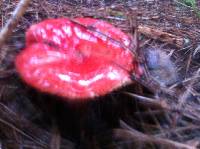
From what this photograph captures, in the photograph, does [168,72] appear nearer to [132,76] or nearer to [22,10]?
[132,76]

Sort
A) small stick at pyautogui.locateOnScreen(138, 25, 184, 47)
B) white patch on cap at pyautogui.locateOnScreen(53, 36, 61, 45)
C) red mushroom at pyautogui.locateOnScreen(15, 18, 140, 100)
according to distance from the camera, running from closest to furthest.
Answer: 1. red mushroom at pyautogui.locateOnScreen(15, 18, 140, 100)
2. white patch on cap at pyautogui.locateOnScreen(53, 36, 61, 45)
3. small stick at pyautogui.locateOnScreen(138, 25, 184, 47)

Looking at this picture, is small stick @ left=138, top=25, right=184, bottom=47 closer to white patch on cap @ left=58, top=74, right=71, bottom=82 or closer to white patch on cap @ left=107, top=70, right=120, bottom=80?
white patch on cap @ left=107, top=70, right=120, bottom=80

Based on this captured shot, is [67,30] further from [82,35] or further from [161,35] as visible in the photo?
[161,35]

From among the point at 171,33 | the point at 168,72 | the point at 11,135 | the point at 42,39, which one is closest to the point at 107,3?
the point at 171,33

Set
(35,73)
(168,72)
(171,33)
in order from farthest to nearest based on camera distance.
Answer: (171,33) < (168,72) < (35,73)

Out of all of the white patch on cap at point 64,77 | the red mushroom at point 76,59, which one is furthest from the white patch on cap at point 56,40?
the white patch on cap at point 64,77

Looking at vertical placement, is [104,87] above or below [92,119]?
above

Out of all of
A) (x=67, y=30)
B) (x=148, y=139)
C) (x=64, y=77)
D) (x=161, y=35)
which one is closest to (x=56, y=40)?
(x=67, y=30)

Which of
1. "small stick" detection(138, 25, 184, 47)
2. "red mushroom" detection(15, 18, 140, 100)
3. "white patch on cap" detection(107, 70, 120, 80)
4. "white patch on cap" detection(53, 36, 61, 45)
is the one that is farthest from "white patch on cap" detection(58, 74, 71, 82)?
"small stick" detection(138, 25, 184, 47)
